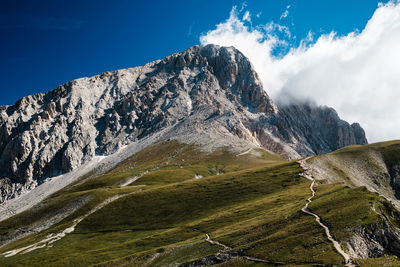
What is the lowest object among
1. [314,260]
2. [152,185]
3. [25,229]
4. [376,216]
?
[314,260]

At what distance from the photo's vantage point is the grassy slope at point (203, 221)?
51375 mm

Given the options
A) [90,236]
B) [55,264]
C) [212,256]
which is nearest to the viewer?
[212,256]

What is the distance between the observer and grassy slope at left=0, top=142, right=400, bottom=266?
51375 mm

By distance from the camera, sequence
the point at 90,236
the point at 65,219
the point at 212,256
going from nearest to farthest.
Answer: the point at 212,256
the point at 90,236
the point at 65,219

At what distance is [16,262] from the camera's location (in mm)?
93875

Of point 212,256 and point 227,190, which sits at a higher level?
point 227,190

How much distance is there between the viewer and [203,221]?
8988 centimetres

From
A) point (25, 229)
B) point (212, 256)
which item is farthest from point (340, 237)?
point (25, 229)

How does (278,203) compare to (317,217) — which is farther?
(278,203)

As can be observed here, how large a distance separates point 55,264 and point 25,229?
6094 centimetres

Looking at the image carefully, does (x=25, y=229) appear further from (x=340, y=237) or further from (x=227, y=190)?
(x=340, y=237)

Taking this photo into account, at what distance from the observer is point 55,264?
273 feet

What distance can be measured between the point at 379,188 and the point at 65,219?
12654 cm

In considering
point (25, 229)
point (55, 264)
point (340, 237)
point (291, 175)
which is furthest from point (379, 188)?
point (25, 229)
